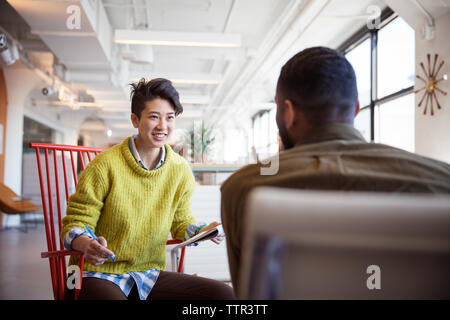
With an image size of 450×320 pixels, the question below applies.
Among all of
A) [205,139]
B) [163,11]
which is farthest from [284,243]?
[163,11]

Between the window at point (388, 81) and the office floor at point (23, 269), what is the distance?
427 cm

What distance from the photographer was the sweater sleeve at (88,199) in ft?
4.41

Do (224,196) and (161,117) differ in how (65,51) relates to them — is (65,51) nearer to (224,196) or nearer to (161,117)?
(161,117)

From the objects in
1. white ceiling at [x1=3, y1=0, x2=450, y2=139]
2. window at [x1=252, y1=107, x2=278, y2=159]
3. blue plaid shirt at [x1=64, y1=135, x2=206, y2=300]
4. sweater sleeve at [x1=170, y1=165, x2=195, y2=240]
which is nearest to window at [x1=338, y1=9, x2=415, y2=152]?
white ceiling at [x1=3, y1=0, x2=450, y2=139]

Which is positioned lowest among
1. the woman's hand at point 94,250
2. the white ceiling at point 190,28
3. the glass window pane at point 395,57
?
the woman's hand at point 94,250

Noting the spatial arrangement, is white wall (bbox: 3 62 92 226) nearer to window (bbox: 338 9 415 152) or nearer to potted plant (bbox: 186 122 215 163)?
potted plant (bbox: 186 122 215 163)

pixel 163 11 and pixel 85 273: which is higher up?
pixel 163 11

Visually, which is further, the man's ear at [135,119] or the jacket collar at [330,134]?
the man's ear at [135,119]

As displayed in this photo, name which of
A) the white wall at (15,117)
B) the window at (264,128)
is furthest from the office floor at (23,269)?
the window at (264,128)

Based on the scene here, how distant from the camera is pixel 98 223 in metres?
1.45

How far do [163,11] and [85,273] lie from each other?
20.4ft

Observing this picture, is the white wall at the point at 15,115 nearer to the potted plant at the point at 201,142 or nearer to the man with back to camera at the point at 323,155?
the potted plant at the point at 201,142

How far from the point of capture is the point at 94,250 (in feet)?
3.96

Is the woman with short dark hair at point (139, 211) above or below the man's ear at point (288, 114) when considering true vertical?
below
